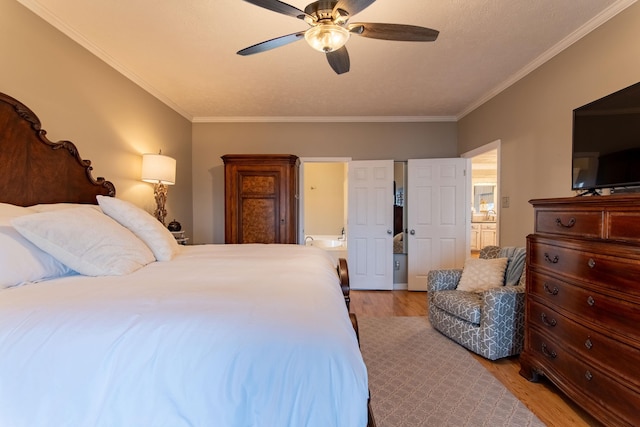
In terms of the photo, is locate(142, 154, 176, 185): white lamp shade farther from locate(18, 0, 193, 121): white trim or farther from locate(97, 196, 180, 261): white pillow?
Result: locate(97, 196, 180, 261): white pillow

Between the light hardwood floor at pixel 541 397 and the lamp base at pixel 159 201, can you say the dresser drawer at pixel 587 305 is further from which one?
the lamp base at pixel 159 201

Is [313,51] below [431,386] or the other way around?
the other way around

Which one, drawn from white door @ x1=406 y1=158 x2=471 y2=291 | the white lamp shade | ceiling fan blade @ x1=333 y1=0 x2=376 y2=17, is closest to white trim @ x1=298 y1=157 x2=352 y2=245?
white door @ x1=406 y1=158 x2=471 y2=291

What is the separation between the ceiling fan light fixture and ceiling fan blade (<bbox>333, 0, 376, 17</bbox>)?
0.11 m

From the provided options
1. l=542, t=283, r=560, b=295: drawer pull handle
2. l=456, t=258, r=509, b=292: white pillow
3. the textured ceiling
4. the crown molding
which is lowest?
l=456, t=258, r=509, b=292: white pillow

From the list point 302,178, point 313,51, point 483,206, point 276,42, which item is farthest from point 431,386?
point 483,206

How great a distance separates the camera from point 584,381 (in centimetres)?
157

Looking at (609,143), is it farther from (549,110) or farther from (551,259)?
(549,110)

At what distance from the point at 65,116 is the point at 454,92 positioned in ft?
12.3

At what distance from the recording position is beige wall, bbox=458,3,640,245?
1940mm

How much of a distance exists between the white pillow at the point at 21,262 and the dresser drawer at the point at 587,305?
2712mm

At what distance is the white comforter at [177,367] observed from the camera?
810mm

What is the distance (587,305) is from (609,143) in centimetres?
98

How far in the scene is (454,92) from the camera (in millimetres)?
3402
